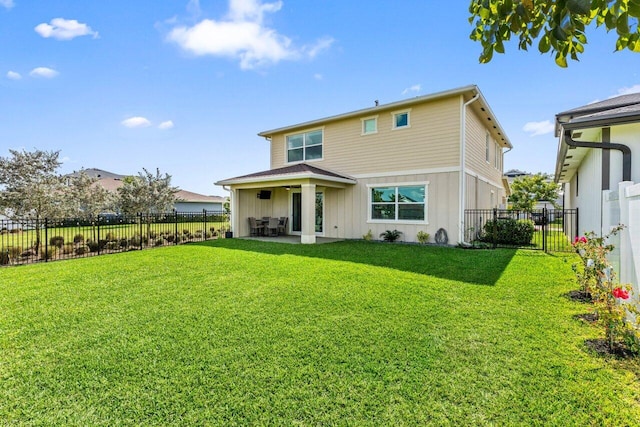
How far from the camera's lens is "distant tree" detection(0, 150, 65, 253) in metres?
10.9

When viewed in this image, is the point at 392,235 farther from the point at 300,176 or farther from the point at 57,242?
the point at 57,242

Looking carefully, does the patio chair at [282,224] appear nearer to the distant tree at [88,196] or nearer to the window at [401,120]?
the window at [401,120]

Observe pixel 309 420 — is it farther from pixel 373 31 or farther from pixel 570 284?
pixel 373 31

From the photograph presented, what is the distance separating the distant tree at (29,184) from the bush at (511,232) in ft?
54.6

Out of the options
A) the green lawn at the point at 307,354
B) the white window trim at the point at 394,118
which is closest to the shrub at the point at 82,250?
the green lawn at the point at 307,354

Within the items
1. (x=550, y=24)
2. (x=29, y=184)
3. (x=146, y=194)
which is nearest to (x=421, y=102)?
(x=550, y=24)

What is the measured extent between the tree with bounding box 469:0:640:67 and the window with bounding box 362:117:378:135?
35.4 ft

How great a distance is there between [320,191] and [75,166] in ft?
63.0

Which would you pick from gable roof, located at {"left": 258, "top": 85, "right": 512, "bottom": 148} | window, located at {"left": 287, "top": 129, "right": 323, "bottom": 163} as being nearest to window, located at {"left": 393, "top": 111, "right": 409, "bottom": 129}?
gable roof, located at {"left": 258, "top": 85, "right": 512, "bottom": 148}

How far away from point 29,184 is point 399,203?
1419 cm

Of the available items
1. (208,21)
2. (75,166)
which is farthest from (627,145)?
(75,166)

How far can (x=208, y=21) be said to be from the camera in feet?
30.5

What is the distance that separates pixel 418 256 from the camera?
8.89 metres

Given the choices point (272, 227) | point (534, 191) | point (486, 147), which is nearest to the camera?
point (486, 147)
